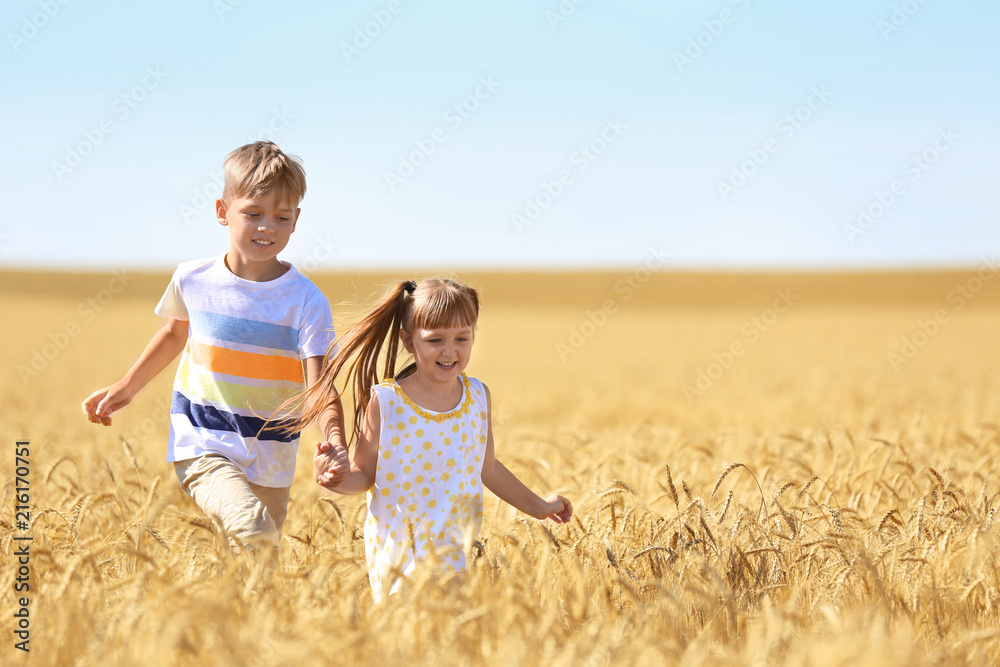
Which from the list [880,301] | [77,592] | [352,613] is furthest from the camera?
[880,301]

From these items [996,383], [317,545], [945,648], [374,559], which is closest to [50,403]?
[317,545]

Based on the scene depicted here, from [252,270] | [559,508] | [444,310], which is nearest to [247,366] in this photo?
[252,270]

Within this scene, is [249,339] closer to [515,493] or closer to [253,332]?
[253,332]

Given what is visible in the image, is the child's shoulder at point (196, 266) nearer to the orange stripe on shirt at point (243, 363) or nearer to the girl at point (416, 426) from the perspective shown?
the orange stripe on shirt at point (243, 363)

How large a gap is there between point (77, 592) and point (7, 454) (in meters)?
4.17

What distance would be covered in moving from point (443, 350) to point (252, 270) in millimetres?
888

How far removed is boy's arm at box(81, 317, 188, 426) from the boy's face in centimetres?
46

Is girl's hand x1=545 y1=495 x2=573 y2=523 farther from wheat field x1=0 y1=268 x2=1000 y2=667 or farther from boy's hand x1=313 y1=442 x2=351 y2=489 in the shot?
boy's hand x1=313 y1=442 x2=351 y2=489

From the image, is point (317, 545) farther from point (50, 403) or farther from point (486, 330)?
point (486, 330)

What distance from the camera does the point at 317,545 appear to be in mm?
3400

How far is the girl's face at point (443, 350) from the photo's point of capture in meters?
2.72

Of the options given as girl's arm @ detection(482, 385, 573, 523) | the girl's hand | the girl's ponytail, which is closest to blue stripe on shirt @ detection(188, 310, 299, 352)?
the girl's ponytail

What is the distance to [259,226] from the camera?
9.82ft

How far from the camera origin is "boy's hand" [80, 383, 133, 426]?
3.21m
